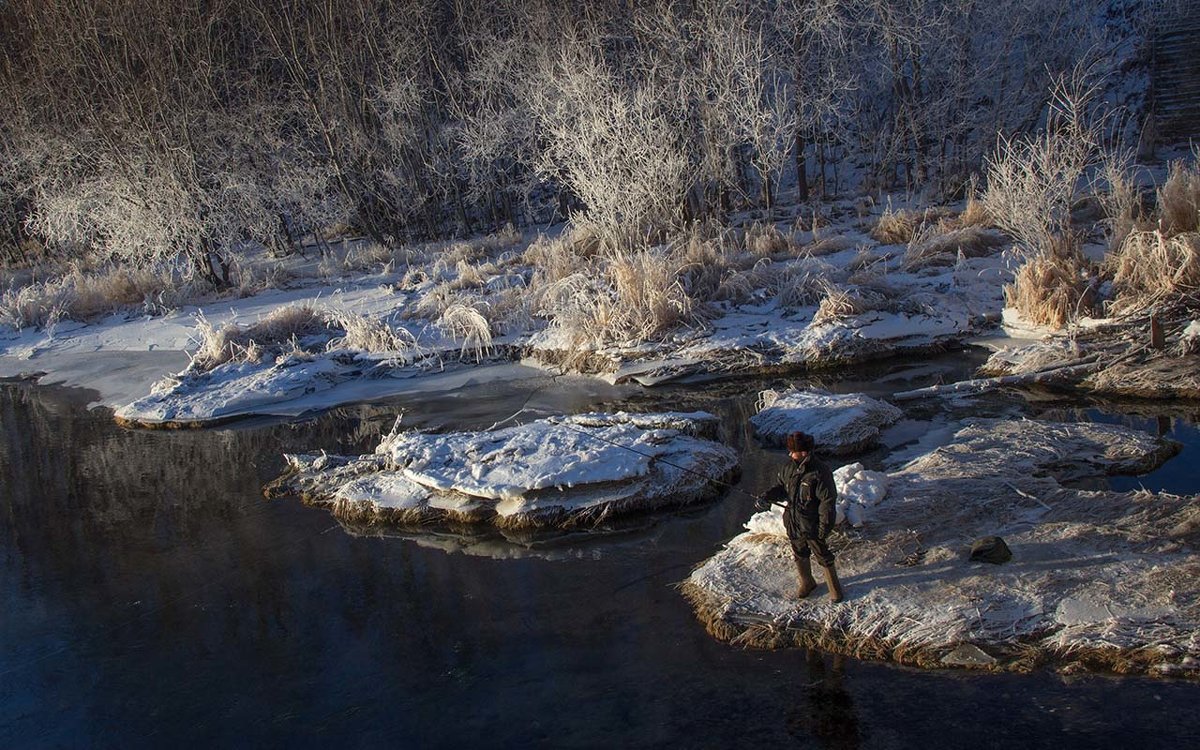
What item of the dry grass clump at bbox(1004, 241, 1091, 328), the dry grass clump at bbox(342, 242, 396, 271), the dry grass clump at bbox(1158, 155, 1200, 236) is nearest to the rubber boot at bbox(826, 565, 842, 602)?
the dry grass clump at bbox(1004, 241, 1091, 328)

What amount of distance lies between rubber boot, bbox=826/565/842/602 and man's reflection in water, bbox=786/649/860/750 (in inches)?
17.8

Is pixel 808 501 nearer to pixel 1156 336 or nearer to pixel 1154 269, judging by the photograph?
pixel 1156 336

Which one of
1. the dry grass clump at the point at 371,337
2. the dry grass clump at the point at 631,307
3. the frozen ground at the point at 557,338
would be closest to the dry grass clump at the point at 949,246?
the frozen ground at the point at 557,338

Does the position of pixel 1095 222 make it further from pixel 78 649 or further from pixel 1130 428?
pixel 78 649

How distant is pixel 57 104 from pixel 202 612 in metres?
18.9

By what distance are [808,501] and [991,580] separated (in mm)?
1215

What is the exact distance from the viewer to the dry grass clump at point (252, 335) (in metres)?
14.4

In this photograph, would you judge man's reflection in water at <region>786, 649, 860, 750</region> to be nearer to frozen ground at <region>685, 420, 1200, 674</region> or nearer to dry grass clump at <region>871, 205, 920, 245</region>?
frozen ground at <region>685, 420, 1200, 674</region>

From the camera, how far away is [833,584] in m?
6.18

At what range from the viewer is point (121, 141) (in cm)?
2111

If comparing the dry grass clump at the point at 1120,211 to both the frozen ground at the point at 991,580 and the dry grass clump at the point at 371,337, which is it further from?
the dry grass clump at the point at 371,337

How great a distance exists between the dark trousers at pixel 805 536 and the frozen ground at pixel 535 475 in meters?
2.24

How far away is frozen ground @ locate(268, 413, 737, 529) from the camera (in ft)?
27.6

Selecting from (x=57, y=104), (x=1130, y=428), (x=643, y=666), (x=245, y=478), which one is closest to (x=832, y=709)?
(x=643, y=666)
